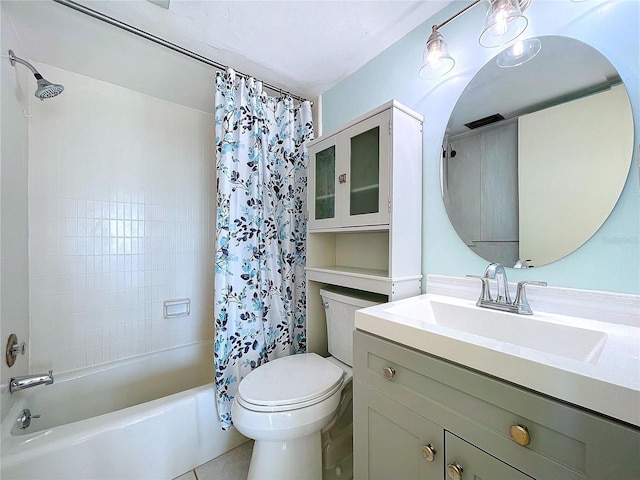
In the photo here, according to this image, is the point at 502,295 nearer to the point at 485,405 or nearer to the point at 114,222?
the point at 485,405

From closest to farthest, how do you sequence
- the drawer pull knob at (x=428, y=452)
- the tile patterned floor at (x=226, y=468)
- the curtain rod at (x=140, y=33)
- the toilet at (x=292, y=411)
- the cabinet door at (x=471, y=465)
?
1. the cabinet door at (x=471, y=465)
2. the drawer pull knob at (x=428, y=452)
3. the toilet at (x=292, y=411)
4. the curtain rod at (x=140, y=33)
5. the tile patterned floor at (x=226, y=468)

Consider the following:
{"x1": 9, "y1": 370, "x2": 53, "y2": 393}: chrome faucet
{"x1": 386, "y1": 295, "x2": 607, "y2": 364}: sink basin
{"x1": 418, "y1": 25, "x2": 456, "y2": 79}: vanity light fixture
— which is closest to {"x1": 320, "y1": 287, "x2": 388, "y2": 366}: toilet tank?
{"x1": 386, "y1": 295, "x2": 607, "y2": 364}: sink basin

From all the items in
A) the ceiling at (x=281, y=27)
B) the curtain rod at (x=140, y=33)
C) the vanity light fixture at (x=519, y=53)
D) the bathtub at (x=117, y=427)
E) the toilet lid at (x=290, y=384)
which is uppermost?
the ceiling at (x=281, y=27)

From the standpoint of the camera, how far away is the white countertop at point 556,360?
421mm

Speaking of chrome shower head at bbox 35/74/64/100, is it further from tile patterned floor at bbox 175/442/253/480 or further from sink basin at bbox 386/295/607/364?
tile patterned floor at bbox 175/442/253/480

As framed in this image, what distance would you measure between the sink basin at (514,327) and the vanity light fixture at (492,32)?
97 cm

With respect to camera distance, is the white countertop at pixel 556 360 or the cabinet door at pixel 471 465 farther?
the cabinet door at pixel 471 465

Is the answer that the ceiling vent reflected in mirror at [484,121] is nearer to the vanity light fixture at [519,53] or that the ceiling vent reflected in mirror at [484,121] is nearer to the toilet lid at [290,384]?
the vanity light fixture at [519,53]

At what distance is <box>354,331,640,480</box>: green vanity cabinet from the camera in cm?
43

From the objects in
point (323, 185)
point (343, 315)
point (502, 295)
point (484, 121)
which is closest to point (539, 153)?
point (484, 121)

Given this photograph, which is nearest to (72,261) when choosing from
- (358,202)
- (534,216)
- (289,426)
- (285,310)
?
(285,310)

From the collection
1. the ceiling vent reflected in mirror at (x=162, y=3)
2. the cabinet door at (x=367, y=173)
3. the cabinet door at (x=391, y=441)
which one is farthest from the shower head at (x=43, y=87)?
the cabinet door at (x=391, y=441)

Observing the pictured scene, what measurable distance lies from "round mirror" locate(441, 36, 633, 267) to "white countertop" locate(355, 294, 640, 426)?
30cm

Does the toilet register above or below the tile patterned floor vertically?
above
